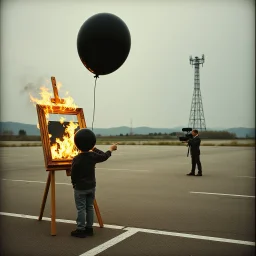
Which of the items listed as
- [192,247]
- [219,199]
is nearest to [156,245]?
[192,247]

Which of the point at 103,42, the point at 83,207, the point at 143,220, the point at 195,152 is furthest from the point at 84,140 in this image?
the point at 195,152

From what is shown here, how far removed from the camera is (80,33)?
480 cm

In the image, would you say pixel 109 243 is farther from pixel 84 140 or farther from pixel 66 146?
pixel 66 146

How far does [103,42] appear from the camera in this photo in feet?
15.1

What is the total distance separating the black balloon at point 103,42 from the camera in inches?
180

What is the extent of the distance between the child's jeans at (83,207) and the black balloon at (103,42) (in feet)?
6.13

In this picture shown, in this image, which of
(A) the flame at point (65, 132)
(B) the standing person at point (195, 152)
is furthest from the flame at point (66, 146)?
(B) the standing person at point (195, 152)

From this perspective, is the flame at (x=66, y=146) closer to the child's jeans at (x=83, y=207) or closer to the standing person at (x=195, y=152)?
the child's jeans at (x=83, y=207)

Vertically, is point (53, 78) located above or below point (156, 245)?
above

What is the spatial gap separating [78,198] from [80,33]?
2438 mm

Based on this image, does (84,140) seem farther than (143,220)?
No

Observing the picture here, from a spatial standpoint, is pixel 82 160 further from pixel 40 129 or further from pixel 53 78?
pixel 53 78

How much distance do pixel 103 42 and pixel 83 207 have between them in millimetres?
2417

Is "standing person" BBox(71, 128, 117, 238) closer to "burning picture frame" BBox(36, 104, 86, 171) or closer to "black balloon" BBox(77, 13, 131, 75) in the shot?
"burning picture frame" BBox(36, 104, 86, 171)
